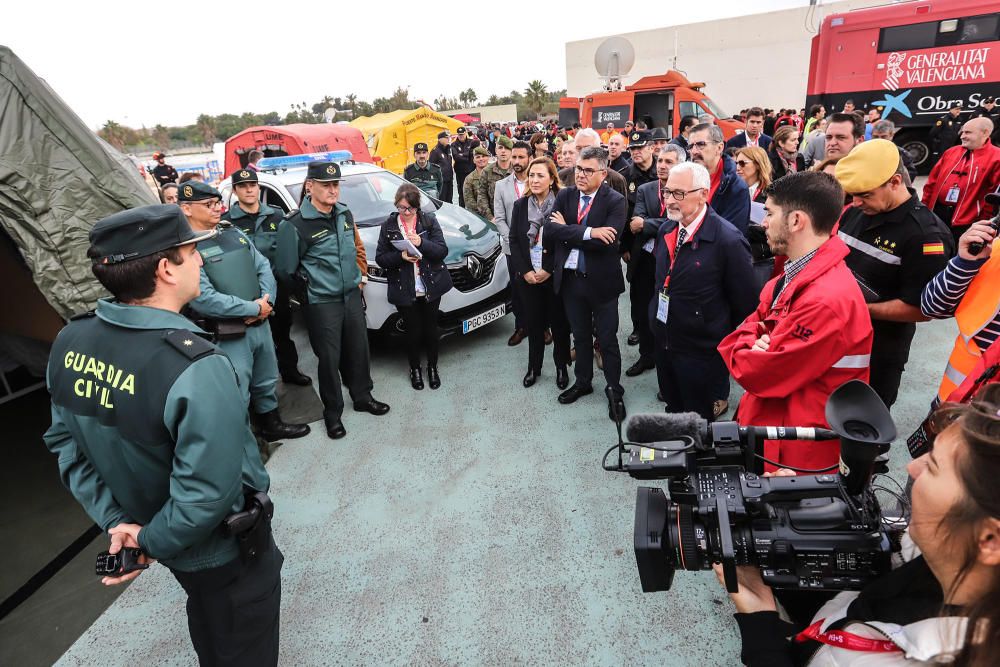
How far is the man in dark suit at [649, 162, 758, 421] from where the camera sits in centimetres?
293

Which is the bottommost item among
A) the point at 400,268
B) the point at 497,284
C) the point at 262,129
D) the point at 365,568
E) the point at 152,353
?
the point at 365,568

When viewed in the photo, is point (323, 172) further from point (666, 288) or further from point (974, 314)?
point (974, 314)

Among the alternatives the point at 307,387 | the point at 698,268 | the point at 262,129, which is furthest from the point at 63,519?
the point at 262,129

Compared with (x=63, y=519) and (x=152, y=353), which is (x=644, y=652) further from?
(x=63, y=519)

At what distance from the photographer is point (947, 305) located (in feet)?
7.38

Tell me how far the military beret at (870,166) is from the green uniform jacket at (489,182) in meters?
4.64

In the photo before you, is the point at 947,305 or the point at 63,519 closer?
the point at 947,305

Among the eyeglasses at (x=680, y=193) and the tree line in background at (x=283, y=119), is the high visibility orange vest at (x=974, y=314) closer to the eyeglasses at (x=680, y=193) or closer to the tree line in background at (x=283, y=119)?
the eyeglasses at (x=680, y=193)

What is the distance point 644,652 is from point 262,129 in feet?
50.4

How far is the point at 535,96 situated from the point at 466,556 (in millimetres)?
55317

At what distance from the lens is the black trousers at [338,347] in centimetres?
399

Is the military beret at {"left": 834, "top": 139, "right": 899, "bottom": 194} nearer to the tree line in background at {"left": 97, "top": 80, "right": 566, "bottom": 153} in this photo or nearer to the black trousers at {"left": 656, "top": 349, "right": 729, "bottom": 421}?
the black trousers at {"left": 656, "top": 349, "right": 729, "bottom": 421}

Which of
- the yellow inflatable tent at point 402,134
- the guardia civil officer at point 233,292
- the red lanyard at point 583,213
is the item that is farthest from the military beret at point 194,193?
the yellow inflatable tent at point 402,134

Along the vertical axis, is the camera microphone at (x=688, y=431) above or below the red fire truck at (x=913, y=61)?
below
